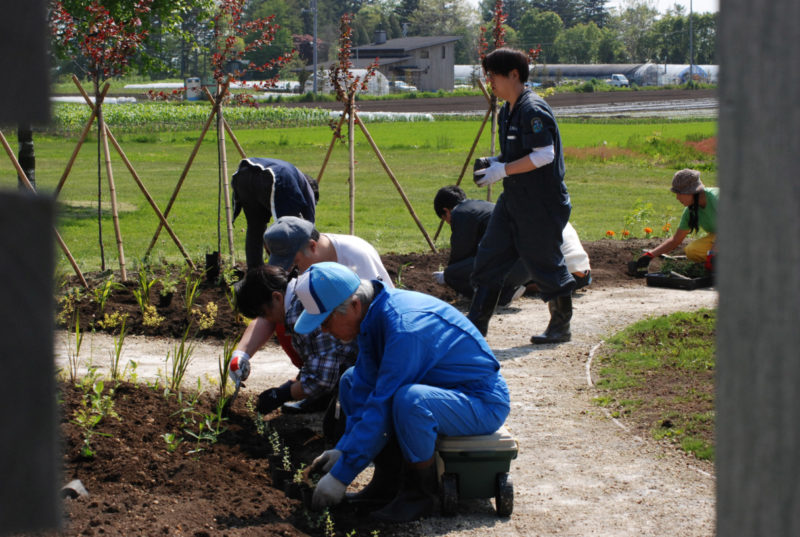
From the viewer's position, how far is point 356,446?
3469mm

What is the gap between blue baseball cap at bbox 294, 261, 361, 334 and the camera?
3.45 metres

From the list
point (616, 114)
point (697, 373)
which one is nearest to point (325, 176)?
point (697, 373)

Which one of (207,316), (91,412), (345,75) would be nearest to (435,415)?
(91,412)

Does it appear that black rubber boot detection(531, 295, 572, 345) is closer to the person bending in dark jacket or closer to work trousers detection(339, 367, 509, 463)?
the person bending in dark jacket

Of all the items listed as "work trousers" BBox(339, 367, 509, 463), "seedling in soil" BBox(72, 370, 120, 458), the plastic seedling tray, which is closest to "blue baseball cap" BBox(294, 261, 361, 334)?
"work trousers" BBox(339, 367, 509, 463)

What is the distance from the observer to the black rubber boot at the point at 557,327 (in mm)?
6332

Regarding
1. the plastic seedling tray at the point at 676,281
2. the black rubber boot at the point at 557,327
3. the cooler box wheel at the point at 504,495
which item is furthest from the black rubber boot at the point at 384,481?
the plastic seedling tray at the point at 676,281

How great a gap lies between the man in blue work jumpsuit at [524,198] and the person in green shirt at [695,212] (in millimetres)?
1907

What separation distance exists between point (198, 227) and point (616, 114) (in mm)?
29238

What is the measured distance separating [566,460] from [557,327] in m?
2.15

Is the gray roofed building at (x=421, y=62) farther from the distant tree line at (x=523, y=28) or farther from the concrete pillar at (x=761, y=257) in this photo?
the concrete pillar at (x=761, y=257)

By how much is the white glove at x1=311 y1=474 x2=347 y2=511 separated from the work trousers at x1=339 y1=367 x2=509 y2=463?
302 millimetres

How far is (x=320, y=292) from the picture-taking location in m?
3.46

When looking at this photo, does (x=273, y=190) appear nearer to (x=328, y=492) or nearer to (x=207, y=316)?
(x=207, y=316)
